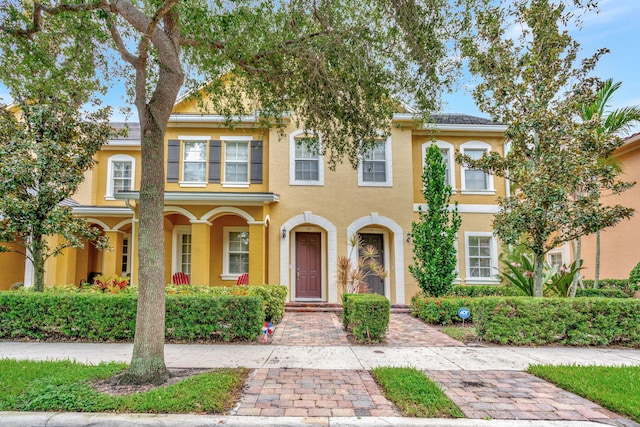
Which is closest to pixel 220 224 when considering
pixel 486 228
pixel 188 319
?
pixel 188 319

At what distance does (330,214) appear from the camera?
12914 millimetres

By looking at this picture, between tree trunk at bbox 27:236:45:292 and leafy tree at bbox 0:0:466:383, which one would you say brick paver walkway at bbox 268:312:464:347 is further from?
tree trunk at bbox 27:236:45:292

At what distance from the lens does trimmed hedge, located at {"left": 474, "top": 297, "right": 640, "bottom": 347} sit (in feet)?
24.9

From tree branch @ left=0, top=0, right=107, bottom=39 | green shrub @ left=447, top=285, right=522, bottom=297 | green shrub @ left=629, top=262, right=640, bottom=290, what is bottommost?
green shrub @ left=447, top=285, right=522, bottom=297

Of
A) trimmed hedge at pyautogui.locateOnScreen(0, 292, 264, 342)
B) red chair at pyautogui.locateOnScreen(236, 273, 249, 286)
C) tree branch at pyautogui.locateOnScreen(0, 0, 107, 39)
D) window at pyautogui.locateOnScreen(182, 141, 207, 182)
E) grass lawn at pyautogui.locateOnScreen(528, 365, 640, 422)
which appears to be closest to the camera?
grass lawn at pyautogui.locateOnScreen(528, 365, 640, 422)

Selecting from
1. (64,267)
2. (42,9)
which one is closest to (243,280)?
(64,267)

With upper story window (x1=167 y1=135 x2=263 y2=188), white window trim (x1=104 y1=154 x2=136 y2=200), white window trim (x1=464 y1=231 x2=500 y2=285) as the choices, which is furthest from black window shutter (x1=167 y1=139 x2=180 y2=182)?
white window trim (x1=464 y1=231 x2=500 y2=285)

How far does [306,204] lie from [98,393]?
911cm

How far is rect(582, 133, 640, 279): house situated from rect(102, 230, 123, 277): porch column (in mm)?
16831

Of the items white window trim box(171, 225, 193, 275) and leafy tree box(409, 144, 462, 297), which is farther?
white window trim box(171, 225, 193, 275)

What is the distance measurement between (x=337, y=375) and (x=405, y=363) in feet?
4.51

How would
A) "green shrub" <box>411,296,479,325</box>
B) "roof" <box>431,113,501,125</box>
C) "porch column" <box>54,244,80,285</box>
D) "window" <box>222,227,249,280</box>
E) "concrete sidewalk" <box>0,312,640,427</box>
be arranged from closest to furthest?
"concrete sidewalk" <box>0,312,640,427</box> < "green shrub" <box>411,296,479,325</box> < "porch column" <box>54,244,80,285</box> < "roof" <box>431,113,501,125</box> < "window" <box>222,227,249,280</box>

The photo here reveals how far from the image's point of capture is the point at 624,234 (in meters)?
12.5

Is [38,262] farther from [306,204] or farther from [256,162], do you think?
[306,204]
